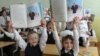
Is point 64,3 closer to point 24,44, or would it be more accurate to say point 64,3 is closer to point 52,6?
point 52,6

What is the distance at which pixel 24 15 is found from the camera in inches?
79.4

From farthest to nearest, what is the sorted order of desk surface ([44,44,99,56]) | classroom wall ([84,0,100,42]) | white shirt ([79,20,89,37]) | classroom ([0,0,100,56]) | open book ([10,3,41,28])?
classroom wall ([84,0,100,42]) → white shirt ([79,20,89,37]) → desk surface ([44,44,99,56]) → open book ([10,3,41,28]) → classroom ([0,0,100,56])

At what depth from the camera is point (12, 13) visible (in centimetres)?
201

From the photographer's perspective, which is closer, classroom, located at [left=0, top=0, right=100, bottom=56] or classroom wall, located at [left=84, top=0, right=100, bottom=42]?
classroom, located at [left=0, top=0, right=100, bottom=56]

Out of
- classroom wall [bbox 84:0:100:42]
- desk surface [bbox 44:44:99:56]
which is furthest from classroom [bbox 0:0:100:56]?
classroom wall [bbox 84:0:100:42]

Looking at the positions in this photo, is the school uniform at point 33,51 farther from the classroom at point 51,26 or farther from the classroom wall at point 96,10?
the classroom wall at point 96,10

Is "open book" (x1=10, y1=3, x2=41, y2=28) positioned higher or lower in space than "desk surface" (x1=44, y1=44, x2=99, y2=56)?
higher

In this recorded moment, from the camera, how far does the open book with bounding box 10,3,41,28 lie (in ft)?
6.59

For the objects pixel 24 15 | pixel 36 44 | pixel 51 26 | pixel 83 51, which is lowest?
pixel 83 51

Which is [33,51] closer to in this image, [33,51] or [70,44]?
[33,51]

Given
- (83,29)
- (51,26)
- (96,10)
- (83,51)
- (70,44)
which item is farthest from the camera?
(96,10)

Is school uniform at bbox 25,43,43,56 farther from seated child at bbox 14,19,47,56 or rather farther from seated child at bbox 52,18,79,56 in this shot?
seated child at bbox 52,18,79,56

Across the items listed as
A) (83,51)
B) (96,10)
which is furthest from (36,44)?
(96,10)

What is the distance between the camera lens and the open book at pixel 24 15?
2008 millimetres
